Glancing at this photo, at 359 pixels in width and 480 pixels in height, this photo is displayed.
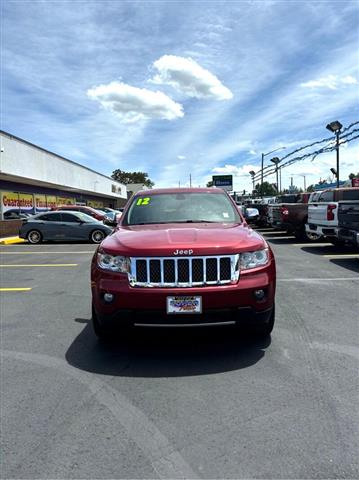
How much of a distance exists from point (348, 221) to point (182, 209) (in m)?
6.66

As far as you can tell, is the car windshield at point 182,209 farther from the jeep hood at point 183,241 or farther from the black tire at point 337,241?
the black tire at point 337,241

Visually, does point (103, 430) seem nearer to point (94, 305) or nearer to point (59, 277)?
point (94, 305)

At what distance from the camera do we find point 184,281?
376 centimetres

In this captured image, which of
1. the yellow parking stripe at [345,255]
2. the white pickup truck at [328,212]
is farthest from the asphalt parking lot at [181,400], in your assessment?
the white pickup truck at [328,212]

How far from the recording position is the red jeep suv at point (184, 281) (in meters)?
3.69

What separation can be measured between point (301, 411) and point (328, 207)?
9.41 meters

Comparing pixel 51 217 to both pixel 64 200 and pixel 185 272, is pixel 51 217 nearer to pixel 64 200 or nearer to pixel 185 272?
pixel 185 272

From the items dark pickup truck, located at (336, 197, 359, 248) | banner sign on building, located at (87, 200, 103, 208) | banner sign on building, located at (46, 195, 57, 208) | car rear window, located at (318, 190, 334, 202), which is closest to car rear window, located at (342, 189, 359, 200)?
car rear window, located at (318, 190, 334, 202)

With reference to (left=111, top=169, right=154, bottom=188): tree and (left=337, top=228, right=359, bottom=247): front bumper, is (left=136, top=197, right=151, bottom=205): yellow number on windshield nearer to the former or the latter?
(left=337, top=228, right=359, bottom=247): front bumper

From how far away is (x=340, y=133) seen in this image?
86.4 feet

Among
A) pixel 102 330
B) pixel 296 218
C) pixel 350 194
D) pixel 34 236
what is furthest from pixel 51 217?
pixel 102 330

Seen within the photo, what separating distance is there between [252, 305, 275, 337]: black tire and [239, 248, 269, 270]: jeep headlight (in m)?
0.55

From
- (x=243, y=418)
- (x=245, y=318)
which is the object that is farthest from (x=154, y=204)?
(x=243, y=418)

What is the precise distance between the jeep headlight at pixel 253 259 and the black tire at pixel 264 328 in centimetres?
55
